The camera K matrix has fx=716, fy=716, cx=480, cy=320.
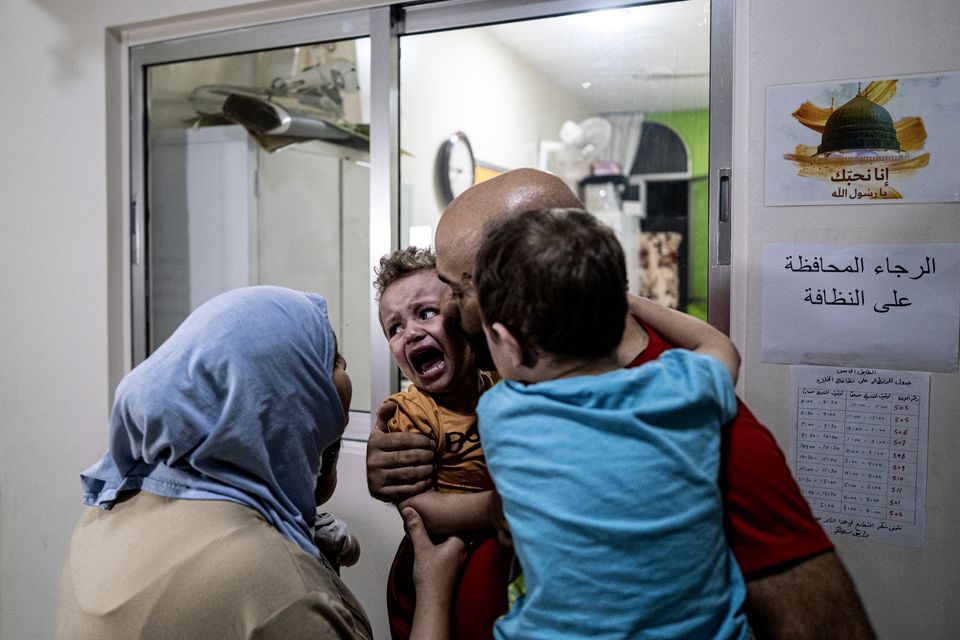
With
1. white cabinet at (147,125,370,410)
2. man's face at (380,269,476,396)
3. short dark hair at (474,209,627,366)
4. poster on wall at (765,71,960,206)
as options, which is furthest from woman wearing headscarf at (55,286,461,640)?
white cabinet at (147,125,370,410)

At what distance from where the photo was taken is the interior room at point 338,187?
4.98ft

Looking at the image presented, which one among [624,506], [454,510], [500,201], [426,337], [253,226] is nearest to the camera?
[624,506]

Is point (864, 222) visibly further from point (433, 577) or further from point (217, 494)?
Result: point (217, 494)

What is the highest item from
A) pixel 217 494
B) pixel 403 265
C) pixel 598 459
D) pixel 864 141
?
pixel 864 141

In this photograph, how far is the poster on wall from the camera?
1446 millimetres

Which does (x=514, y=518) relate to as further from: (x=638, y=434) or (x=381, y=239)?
(x=381, y=239)

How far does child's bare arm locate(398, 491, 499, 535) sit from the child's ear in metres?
0.24

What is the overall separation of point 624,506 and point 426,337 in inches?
21.7

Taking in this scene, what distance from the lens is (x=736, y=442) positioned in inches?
35.0

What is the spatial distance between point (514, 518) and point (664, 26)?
219 cm

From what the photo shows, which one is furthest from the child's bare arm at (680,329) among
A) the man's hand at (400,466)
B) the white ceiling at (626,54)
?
the white ceiling at (626,54)

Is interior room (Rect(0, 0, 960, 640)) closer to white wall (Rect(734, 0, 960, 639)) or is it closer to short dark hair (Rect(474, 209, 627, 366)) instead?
white wall (Rect(734, 0, 960, 639))

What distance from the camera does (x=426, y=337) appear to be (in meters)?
1.26

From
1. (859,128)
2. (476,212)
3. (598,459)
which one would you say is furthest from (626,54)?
(598,459)
